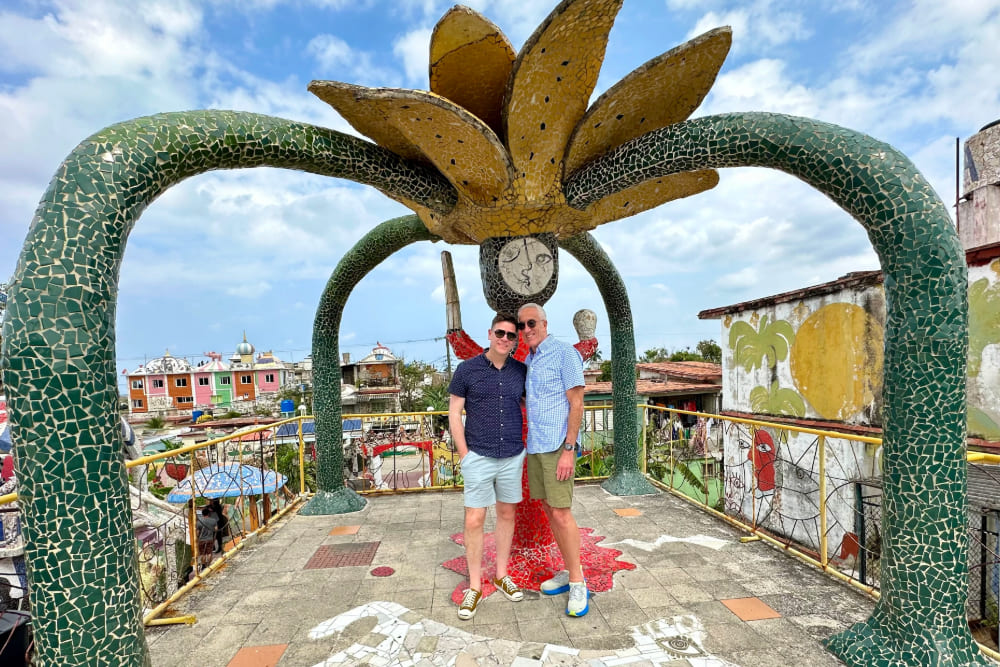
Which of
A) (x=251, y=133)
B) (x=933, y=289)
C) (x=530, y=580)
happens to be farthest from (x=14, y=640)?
(x=933, y=289)

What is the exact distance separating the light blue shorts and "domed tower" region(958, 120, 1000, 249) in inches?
485

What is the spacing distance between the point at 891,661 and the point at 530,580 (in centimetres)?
185

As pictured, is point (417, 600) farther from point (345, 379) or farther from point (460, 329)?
point (345, 379)

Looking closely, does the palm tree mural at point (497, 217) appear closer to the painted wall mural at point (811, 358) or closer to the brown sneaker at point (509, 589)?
the brown sneaker at point (509, 589)

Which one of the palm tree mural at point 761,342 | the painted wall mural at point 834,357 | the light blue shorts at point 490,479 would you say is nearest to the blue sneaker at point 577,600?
the light blue shorts at point 490,479

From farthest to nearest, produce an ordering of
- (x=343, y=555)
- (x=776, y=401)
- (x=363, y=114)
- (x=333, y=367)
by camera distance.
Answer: (x=776, y=401) → (x=333, y=367) → (x=343, y=555) → (x=363, y=114)

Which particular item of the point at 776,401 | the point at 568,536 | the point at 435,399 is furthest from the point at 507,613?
the point at 435,399

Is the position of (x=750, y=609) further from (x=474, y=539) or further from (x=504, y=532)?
(x=474, y=539)

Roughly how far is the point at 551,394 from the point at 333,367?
9.74 feet

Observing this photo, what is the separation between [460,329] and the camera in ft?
12.3

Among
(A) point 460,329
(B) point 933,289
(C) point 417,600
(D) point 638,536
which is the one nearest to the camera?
(B) point 933,289

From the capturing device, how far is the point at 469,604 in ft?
9.37

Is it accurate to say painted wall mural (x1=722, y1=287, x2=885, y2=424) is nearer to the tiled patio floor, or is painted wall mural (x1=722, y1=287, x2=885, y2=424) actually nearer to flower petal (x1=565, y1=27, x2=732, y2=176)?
the tiled patio floor

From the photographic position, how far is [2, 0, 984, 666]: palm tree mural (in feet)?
5.99
